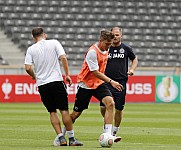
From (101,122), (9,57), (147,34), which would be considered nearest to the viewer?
(101,122)

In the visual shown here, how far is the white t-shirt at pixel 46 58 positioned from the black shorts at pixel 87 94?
0.77 metres

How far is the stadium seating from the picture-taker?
1494 inches

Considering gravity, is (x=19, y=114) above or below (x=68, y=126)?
below

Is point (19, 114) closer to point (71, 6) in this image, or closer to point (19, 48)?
point (19, 48)

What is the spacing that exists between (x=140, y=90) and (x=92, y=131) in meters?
15.6

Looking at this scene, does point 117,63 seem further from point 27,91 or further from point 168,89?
point 168,89

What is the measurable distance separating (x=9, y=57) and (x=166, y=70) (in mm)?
8135

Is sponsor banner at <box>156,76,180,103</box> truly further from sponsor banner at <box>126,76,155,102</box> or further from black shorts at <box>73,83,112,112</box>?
black shorts at <box>73,83,112,112</box>

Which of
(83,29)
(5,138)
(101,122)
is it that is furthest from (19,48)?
(5,138)

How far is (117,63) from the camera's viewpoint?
47.6 ft

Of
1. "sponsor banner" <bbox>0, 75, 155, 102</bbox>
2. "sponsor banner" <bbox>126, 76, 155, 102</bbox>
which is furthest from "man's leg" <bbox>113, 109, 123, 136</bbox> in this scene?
"sponsor banner" <bbox>126, 76, 155, 102</bbox>

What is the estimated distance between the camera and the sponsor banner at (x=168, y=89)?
31.4 meters

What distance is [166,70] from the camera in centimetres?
3341

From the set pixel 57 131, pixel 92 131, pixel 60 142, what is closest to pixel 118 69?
pixel 92 131
